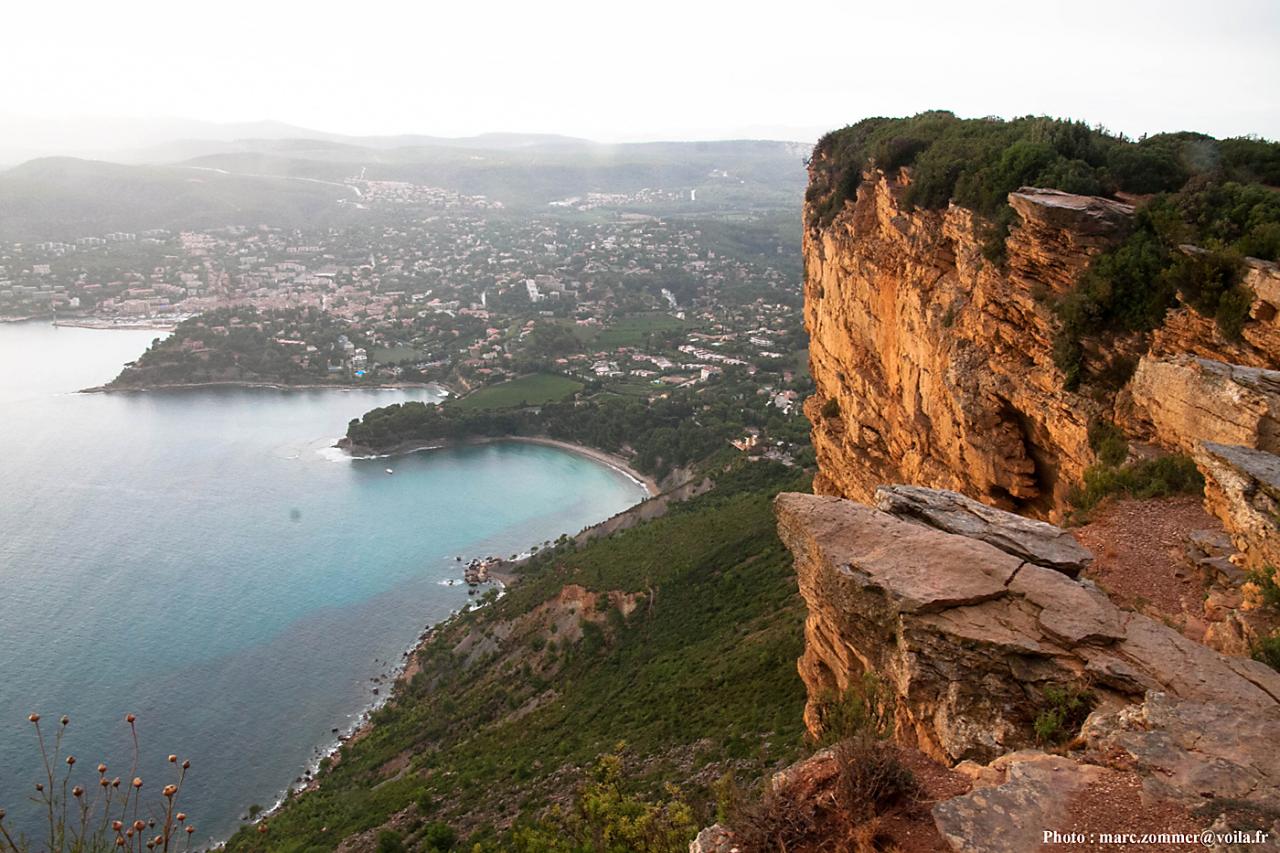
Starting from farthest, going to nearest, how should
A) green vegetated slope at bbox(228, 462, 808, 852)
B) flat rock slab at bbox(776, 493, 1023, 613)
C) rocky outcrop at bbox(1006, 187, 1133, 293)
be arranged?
green vegetated slope at bbox(228, 462, 808, 852) < rocky outcrop at bbox(1006, 187, 1133, 293) < flat rock slab at bbox(776, 493, 1023, 613)

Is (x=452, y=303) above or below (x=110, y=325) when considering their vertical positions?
above

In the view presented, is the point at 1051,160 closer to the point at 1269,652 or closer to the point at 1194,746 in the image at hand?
the point at 1269,652

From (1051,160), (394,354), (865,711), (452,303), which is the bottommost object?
(394,354)

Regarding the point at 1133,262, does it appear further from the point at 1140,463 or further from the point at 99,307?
the point at 99,307

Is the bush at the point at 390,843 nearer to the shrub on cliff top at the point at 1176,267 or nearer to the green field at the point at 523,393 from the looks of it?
the shrub on cliff top at the point at 1176,267

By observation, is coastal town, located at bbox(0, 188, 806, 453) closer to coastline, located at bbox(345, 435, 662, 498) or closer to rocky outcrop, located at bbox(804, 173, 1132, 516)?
coastline, located at bbox(345, 435, 662, 498)

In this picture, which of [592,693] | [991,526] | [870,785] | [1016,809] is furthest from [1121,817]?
[592,693]

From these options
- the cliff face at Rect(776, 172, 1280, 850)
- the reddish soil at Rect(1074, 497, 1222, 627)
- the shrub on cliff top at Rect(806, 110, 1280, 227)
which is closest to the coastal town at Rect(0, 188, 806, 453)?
the shrub on cliff top at Rect(806, 110, 1280, 227)

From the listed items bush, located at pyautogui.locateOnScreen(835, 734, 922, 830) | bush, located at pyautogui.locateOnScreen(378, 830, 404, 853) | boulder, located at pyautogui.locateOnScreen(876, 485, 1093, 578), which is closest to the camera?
bush, located at pyautogui.locateOnScreen(835, 734, 922, 830)
